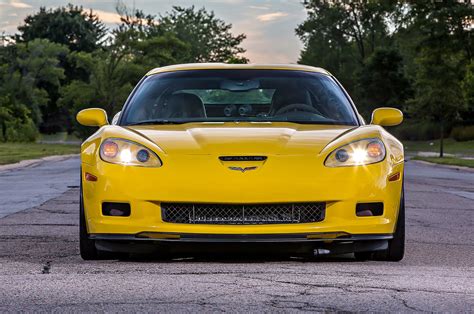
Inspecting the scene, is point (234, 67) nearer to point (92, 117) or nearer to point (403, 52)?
point (92, 117)

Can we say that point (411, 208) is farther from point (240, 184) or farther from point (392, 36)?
point (392, 36)

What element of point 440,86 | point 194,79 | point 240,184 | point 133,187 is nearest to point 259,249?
point 240,184

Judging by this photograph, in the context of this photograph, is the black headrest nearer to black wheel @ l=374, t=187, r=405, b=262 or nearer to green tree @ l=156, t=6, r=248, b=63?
black wheel @ l=374, t=187, r=405, b=262

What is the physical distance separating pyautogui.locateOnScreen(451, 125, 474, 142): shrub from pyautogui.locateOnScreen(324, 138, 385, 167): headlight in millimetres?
58145

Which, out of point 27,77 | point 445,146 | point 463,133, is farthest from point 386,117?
point 27,77

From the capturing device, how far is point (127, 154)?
22.8 feet

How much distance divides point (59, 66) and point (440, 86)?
200 feet

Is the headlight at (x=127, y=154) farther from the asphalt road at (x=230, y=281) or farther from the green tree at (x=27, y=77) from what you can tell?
the green tree at (x=27, y=77)

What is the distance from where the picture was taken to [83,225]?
705 centimetres

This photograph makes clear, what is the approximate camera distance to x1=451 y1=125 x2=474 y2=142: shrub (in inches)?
2510

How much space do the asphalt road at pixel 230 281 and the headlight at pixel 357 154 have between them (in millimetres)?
684

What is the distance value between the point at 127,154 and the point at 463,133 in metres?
59.1

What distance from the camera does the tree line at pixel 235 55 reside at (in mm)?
58188

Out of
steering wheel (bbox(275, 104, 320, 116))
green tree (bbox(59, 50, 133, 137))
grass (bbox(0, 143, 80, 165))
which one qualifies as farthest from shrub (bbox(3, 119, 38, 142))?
steering wheel (bbox(275, 104, 320, 116))
